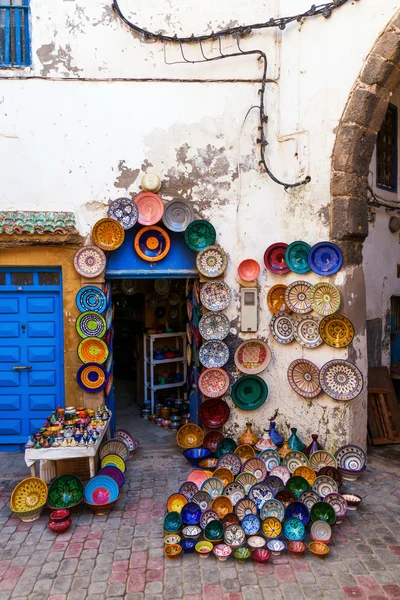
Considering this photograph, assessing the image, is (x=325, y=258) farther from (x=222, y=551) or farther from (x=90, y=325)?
(x=222, y=551)

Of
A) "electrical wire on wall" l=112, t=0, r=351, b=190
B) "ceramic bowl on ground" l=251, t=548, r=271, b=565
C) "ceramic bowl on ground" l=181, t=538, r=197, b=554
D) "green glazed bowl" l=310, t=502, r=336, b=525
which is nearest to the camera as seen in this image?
"ceramic bowl on ground" l=251, t=548, r=271, b=565

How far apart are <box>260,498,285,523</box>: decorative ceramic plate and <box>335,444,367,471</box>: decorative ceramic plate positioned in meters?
1.35

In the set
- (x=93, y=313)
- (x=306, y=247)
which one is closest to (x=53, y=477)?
(x=93, y=313)

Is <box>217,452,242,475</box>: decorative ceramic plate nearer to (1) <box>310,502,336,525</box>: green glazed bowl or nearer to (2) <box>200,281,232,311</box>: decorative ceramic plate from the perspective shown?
(1) <box>310,502,336,525</box>: green glazed bowl

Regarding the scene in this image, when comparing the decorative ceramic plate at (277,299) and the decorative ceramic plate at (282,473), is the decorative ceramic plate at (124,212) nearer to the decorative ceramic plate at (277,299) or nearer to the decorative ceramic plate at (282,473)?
the decorative ceramic plate at (277,299)

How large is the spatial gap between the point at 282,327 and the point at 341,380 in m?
0.93

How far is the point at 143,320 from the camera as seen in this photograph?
7566mm

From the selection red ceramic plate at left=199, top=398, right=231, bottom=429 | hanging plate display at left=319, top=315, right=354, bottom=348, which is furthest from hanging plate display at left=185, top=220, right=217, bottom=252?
red ceramic plate at left=199, top=398, right=231, bottom=429

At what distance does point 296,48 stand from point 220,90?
101 centimetres

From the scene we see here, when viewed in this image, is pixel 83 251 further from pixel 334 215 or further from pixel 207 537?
pixel 207 537

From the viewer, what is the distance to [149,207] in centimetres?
554

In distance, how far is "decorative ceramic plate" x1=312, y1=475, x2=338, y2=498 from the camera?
437 cm

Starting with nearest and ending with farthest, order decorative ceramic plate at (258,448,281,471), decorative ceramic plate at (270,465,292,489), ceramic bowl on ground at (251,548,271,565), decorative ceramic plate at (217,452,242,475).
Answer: ceramic bowl on ground at (251,548,271,565)
decorative ceramic plate at (270,465,292,489)
decorative ceramic plate at (217,452,242,475)
decorative ceramic plate at (258,448,281,471)

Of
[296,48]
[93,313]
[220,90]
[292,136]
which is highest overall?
[296,48]
